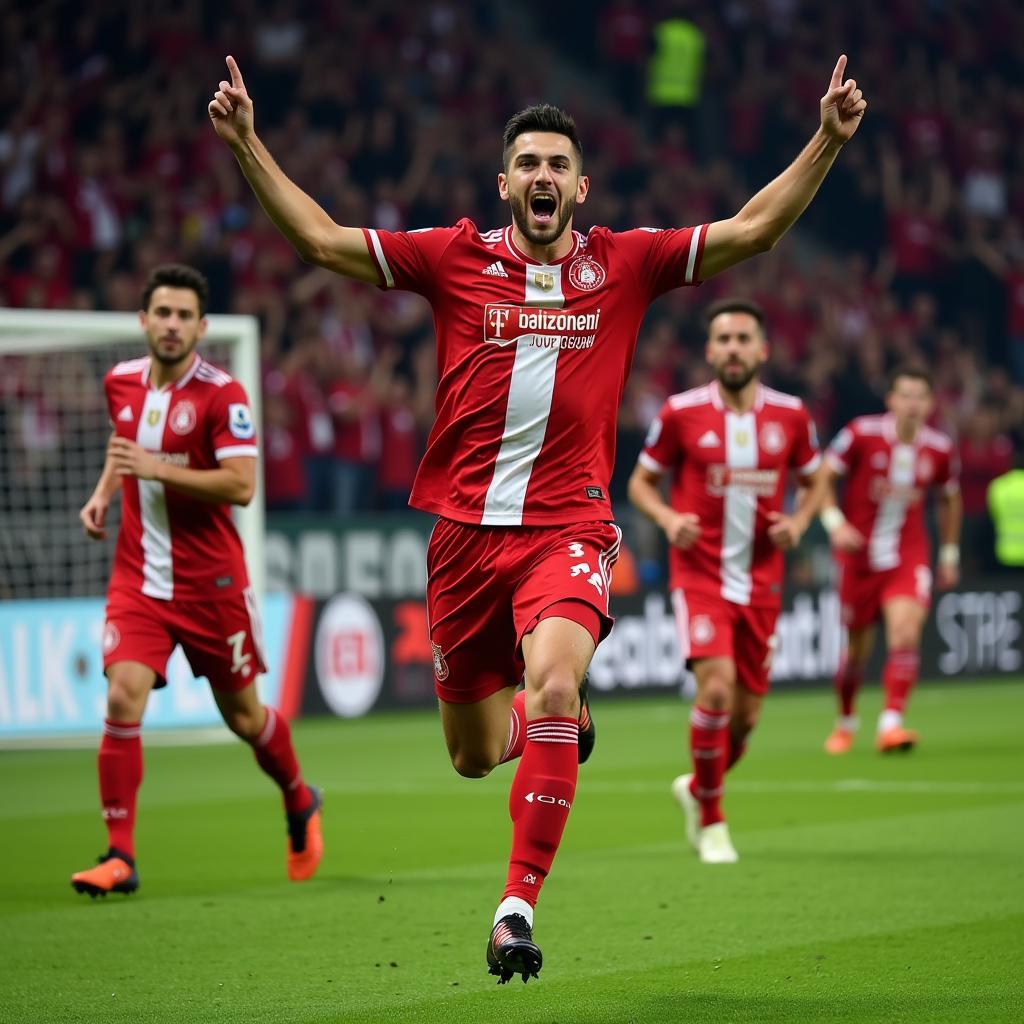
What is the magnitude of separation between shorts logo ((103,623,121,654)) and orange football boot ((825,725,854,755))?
678 cm

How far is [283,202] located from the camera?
5.64 meters

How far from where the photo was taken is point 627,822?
9789 millimetres

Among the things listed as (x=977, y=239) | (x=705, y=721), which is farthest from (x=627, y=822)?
(x=977, y=239)

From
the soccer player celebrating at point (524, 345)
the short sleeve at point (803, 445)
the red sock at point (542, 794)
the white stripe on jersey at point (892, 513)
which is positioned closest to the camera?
the red sock at point (542, 794)

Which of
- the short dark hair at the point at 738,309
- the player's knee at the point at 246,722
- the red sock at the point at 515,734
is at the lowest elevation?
the player's knee at the point at 246,722

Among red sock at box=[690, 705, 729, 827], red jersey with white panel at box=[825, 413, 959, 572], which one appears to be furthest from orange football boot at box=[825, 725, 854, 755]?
red sock at box=[690, 705, 729, 827]

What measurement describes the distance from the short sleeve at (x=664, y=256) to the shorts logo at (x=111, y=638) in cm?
286

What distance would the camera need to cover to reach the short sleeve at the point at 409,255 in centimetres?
582

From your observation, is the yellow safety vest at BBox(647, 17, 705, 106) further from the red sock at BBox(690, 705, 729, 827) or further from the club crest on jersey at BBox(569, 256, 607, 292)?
the club crest on jersey at BBox(569, 256, 607, 292)

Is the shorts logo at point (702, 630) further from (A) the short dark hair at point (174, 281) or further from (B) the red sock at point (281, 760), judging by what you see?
(A) the short dark hair at point (174, 281)

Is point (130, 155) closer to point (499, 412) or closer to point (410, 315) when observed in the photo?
point (410, 315)

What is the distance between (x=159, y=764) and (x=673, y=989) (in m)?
8.08

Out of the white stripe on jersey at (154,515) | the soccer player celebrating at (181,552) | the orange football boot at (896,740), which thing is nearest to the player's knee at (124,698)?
the soccer player celebrating at (181,552)

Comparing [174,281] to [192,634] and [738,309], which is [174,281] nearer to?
[192,634]
